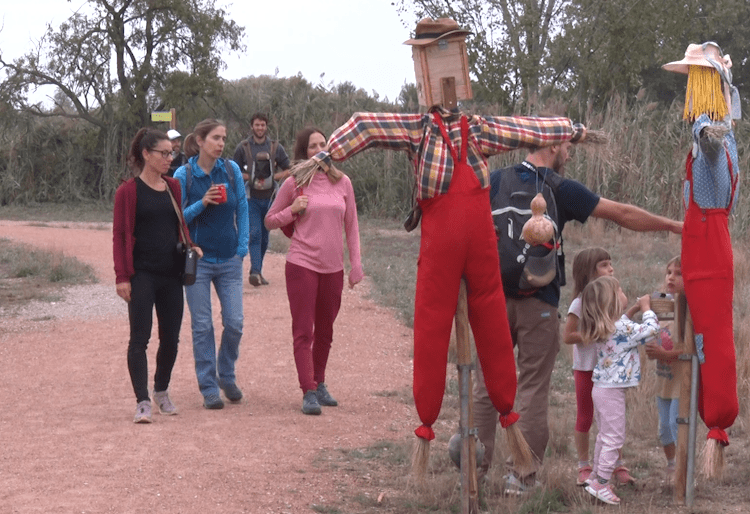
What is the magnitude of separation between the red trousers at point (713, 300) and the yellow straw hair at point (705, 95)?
40 cm

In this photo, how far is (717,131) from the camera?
4.71m

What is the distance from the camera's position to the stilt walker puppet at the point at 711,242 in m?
4.86


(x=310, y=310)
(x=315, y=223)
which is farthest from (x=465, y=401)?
(x=315, y=223)

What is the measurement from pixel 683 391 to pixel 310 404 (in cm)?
292

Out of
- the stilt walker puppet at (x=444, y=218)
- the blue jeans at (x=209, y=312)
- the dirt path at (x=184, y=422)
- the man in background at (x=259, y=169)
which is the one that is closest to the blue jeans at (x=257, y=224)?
the man in background at (x=259, y=169)

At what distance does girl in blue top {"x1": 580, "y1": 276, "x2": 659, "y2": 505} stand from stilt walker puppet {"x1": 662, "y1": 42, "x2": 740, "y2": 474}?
46 centimetres

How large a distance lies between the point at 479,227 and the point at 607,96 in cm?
→ 1911

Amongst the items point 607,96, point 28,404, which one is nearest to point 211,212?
point 28,404

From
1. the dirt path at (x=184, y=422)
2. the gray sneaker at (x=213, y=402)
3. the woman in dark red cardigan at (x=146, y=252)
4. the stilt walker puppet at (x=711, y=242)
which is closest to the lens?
the stilt walker puppet at (x=711, y=242)

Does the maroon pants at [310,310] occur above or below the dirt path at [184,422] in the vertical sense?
above

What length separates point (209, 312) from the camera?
7.41 m

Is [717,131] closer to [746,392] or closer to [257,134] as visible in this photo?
[746,392]

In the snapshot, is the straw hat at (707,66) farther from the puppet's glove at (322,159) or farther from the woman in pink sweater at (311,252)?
the woman in pink sweater at (311,252)

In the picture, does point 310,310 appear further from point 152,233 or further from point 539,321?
point 539,321
